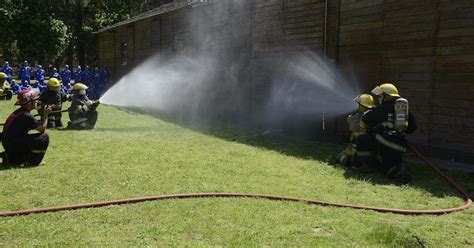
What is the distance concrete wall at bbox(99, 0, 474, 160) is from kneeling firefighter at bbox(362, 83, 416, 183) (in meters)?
1.64

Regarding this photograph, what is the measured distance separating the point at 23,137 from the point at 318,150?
5.95 meters

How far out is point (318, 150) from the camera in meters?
9.24

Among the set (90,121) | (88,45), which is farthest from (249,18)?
(88,45)

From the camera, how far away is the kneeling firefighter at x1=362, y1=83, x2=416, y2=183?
6.75 m

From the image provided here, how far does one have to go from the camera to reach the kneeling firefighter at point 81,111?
37.5ft

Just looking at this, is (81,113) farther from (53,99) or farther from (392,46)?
(392,46)

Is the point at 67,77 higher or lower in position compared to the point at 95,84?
higher

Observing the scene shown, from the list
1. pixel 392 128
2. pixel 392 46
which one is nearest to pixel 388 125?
pixel 392 128

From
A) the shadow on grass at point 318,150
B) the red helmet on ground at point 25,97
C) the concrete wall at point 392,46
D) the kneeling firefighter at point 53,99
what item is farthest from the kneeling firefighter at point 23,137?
the concrete wall at point 392,46

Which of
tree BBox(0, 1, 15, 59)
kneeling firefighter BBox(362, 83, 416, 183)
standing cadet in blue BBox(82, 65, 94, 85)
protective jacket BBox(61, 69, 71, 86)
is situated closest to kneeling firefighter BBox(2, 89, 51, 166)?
kneeling firefighter BBox(362, 83, 416, 183)

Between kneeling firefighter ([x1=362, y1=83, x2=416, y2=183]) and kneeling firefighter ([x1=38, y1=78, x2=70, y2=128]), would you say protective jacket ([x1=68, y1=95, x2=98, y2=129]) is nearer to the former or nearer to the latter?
kneeling firefighter ([x1=38, y1=78, x2=70, y2=128])

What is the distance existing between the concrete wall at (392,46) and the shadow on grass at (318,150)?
1.01 meters

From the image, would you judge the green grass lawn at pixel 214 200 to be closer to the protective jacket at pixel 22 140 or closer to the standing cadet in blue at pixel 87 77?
the protective jacket at pixel 22 140

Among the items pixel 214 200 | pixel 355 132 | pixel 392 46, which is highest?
pixel 392 46
